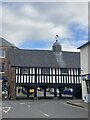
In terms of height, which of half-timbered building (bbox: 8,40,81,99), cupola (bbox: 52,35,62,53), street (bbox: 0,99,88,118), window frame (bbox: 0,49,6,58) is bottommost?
street (bbox: 0,99,88,118)

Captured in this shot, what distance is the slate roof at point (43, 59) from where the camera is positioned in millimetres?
49062

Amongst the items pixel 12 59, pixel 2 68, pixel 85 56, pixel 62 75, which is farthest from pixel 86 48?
pixel 2 68

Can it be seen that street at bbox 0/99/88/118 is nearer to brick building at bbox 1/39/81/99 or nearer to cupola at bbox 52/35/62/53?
brick building at bbox 1/39/81/99

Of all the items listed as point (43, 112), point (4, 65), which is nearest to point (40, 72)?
point (4, 65)

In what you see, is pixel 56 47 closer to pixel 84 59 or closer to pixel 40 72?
pixel 40 72

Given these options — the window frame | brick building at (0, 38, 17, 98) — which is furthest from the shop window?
the window frame

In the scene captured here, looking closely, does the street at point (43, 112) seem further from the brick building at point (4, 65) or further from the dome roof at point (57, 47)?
the dome roof at point (57, 47)

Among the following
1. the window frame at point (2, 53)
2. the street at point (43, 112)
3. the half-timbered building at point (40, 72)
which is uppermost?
the window frame at point (2, 53)

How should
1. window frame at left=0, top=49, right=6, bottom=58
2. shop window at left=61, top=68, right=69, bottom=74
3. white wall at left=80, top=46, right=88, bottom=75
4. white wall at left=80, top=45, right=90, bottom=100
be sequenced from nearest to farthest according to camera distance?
white wall at left=80, top=45, right=90, bottom=100, white wall at left=80, top=46, right=88, bottom=75, shop window at left=61, top=68, right=69, bottom=74, window frame at left=0, top=49, right=6, bottom=58

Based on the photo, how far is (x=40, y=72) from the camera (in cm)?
4791

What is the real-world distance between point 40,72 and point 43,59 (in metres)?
3.79

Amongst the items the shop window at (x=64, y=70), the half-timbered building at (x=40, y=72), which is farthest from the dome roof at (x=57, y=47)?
the shop window at (x=64, y=70)

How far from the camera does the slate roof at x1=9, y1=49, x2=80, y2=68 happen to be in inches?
1932

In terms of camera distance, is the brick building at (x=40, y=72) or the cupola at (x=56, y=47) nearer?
the brick building at (x=40, y=72)
